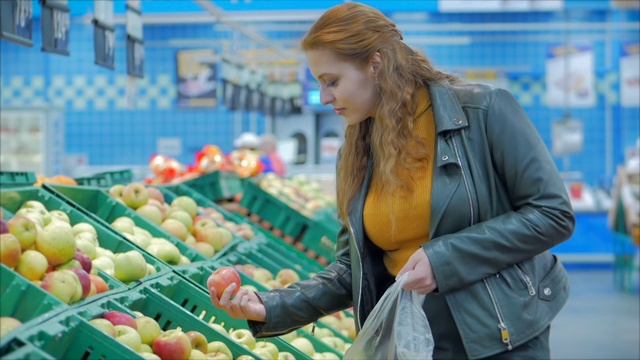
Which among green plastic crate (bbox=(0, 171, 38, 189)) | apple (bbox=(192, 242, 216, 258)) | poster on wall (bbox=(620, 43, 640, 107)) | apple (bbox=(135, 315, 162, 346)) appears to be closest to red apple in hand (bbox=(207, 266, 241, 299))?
apple (bbox=(135, 315, 162, 346))

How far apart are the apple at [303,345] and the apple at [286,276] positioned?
33.8 inches

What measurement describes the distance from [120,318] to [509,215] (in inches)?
41.3

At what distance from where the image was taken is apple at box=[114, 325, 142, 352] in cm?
236

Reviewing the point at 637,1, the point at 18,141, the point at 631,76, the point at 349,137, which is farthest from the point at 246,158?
the point at 631,76

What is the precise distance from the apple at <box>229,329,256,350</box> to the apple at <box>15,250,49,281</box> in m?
0.84

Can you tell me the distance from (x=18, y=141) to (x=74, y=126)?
3978mm

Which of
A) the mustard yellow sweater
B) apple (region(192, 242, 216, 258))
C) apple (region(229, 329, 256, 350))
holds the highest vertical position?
the mustard yellow sweater

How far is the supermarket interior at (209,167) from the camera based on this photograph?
2.69m

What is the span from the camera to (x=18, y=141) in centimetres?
1335

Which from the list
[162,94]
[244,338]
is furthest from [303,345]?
[162,94]

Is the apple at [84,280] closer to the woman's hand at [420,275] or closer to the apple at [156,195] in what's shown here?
the woman's hand at [420,275]

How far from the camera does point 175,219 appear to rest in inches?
178

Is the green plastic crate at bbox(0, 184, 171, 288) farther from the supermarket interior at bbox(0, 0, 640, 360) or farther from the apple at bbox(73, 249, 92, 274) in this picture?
the apple at bbox(73, 249, 92, 274)

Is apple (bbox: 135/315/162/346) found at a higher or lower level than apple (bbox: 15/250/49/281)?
lower
